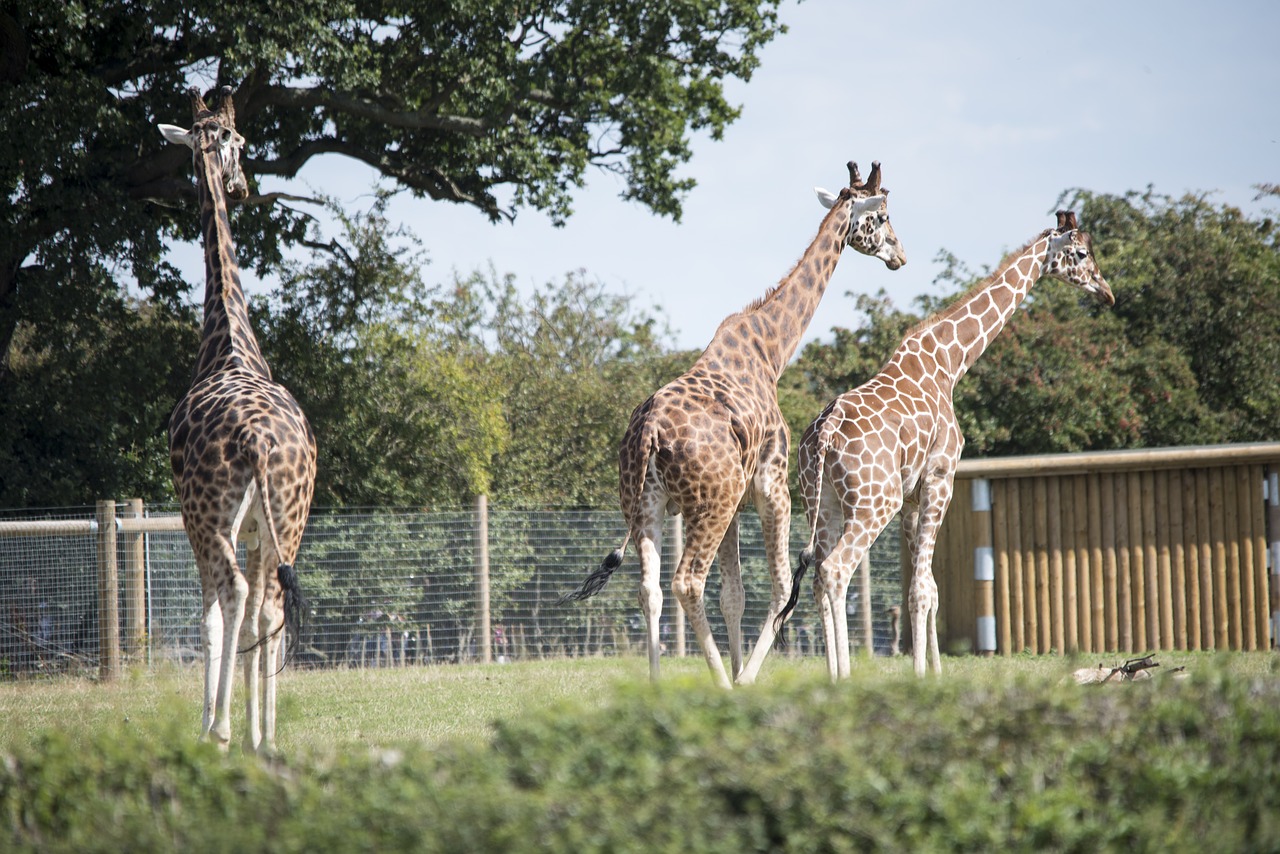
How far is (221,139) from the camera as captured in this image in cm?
838

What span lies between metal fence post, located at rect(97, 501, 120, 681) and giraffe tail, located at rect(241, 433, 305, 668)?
247 inches

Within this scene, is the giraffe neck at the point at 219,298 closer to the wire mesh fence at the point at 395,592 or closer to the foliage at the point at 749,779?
the foliage at the point at 749,779

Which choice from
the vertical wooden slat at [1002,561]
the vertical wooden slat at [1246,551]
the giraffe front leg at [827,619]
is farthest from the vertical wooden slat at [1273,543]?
the giraffe front leg at [827,619]

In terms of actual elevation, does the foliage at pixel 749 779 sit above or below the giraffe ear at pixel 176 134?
below

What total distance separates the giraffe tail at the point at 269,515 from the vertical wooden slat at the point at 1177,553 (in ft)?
28.9

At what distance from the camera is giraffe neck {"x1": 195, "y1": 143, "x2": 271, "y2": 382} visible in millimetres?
7551

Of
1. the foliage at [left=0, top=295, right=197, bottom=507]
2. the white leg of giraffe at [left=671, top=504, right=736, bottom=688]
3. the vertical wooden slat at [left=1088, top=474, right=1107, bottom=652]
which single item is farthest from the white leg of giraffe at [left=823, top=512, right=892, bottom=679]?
the foliage at [left=0, top=295, right=197, bottom=507]

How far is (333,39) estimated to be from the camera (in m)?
13.0

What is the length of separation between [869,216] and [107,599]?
7.97 meters

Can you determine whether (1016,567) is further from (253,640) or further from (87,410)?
(87,410)

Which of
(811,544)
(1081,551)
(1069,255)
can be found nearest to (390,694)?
(811,544)

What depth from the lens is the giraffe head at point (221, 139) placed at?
832 centimetres

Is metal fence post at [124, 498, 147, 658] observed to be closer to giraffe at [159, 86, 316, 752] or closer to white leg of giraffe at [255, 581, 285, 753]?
giraffe at [159, 86, 316, 752]

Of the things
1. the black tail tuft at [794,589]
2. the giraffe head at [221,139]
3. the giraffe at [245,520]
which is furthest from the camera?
the giraffe head at [221,139]
